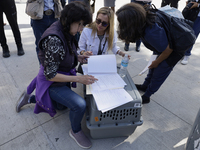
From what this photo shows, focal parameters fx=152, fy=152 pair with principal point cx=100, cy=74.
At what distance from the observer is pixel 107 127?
148 centimetres

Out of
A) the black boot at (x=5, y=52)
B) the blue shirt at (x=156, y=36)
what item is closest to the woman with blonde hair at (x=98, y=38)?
the blue shirt at (x=156, y=36)

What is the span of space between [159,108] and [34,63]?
248cm

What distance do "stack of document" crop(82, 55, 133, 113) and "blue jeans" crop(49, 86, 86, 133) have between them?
0.48 ft

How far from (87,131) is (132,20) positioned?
4.36ft

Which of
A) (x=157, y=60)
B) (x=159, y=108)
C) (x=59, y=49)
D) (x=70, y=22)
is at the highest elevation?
(x=70, y=22)

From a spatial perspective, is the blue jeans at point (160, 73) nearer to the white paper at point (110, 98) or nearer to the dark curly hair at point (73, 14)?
the white paper at point (110, 98)

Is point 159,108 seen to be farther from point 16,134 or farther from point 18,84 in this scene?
point 18,84

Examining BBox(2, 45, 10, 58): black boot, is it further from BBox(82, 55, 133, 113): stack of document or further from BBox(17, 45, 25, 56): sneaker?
BBox(82, 55, 133, 113): stack of document

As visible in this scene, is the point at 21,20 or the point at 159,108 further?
the point at 21,20

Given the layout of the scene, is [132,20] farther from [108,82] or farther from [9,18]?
[9,18]

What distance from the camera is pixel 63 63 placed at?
5.01 ft

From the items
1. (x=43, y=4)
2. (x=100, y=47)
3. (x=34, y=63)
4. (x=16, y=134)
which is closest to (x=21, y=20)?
(x=34, y=63)

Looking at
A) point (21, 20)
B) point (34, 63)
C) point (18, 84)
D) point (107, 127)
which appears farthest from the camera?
point (21, 20)

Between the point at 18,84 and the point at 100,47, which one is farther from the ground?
the point at 100,47
